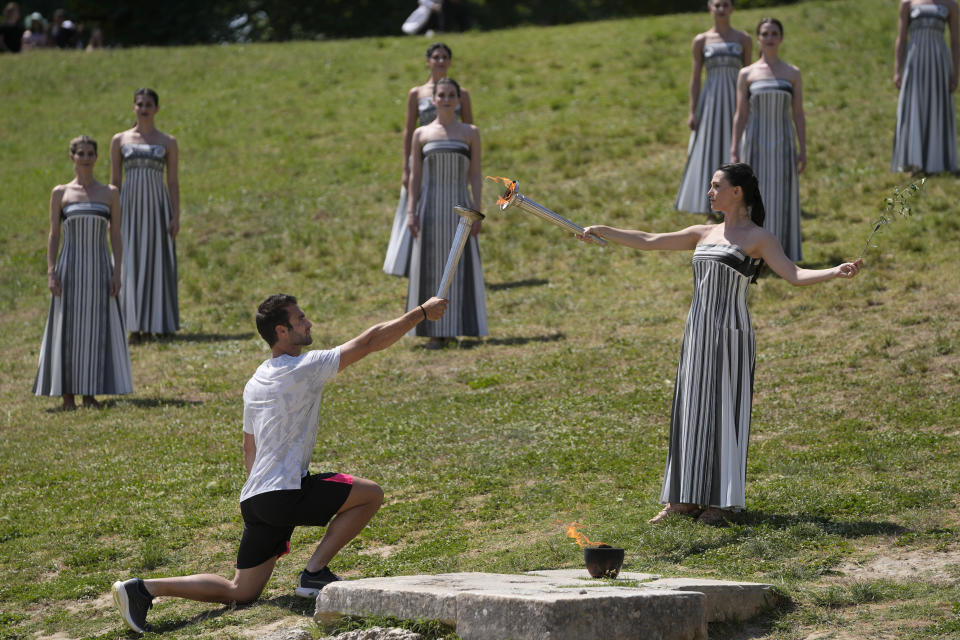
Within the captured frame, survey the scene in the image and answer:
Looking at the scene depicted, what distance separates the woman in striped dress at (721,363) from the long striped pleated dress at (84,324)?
5807 millimetres

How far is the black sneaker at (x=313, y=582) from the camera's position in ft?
22.2

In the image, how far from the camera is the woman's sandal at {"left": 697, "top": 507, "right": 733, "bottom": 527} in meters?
7.65

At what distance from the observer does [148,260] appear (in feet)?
47.9

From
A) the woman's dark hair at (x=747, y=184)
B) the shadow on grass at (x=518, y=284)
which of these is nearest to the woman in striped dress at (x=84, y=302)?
the shadow on grass at (x=518, y=284)

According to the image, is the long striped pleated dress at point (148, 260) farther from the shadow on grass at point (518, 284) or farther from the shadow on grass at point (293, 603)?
the shadow on grass at point (293, 603)

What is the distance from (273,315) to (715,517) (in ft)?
Result: 9.66

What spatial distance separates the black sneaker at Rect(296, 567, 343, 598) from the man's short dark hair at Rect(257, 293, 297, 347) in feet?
4.12

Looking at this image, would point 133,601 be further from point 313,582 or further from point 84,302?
point 84,302

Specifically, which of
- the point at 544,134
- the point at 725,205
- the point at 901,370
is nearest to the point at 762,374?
the point at 901,370

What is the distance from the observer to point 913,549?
7.09 metres

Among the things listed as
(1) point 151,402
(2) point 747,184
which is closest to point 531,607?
(2) point 747,184

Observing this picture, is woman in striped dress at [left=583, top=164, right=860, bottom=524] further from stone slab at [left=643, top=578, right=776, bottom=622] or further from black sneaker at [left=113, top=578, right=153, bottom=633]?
black sneaker at [left=113, top=578, right=153, bottom=633]

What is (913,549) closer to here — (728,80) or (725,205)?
(725,205)

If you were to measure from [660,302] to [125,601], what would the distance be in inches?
332
